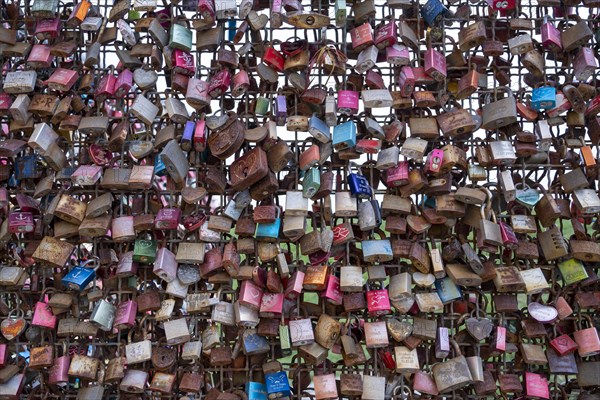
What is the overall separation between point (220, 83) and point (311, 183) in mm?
527

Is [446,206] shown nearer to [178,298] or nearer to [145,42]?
[178,298]

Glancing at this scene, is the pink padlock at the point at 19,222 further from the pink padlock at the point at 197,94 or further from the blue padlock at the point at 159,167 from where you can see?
the pink padlock at the point at 197,94

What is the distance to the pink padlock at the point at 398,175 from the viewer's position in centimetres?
303

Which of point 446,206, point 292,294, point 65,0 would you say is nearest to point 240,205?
point 292,294

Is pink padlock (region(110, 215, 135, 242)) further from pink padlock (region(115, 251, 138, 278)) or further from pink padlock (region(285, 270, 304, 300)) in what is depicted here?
pink padlock (region(285, 270, 304, 300))

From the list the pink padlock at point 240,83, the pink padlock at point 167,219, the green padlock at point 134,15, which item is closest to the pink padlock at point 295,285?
the pink padlock at point 167,219

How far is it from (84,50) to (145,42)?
249 mm

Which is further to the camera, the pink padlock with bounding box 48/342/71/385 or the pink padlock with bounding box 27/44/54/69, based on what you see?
the pink padlock with bounding box 27/44/54/69

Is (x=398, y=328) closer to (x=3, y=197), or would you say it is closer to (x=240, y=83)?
(x=240, y=83)

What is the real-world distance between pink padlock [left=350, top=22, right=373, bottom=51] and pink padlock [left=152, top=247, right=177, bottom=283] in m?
1.06

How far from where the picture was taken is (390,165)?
9.96ft

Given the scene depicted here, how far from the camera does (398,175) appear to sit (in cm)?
303

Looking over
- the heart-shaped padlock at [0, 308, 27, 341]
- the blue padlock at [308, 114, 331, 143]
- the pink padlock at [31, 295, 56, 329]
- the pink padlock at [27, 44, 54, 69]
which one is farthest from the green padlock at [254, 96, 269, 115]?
the heart-shaped padlock at [0, 308, 27, 341]

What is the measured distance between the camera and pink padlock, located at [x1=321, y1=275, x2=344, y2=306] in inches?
118
